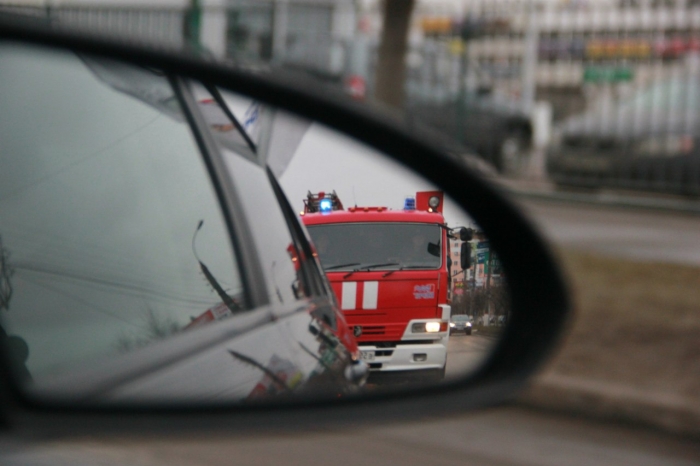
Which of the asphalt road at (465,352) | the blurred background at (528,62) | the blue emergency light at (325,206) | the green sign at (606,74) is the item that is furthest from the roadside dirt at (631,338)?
the green sign at (606,74)

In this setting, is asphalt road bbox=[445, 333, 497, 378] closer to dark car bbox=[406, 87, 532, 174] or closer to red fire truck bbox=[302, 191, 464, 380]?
red fire truck bbox=[302, 191, 464, 380]

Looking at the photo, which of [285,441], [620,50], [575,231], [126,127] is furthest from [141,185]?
[620,50]

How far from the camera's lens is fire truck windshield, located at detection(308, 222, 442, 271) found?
1362mm

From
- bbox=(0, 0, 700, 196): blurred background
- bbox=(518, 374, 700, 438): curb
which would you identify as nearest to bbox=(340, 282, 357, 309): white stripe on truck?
bbox=(518, 374, 700, 438): curb

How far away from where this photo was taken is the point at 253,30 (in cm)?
1277

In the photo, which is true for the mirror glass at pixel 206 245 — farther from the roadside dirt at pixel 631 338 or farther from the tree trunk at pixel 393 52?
the tree trunk at pixel 393 52

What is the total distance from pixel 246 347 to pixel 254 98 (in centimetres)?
35

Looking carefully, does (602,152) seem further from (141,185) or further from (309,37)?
(141,185)

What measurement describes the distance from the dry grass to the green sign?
193 inches

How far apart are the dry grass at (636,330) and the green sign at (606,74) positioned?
4.89 metres

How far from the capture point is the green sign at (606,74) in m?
12.0

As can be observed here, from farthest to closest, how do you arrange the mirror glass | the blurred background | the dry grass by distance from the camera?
the blurred background → the dry grass → the mirror glass

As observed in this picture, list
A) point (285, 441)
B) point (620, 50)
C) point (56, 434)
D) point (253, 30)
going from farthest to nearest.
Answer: point (253, 30) < point (620, 50) < point (285, 441) < point (56, 434)

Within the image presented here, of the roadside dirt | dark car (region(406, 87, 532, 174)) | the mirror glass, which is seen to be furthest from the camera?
dark car (region(406, 87, 532, 174))
